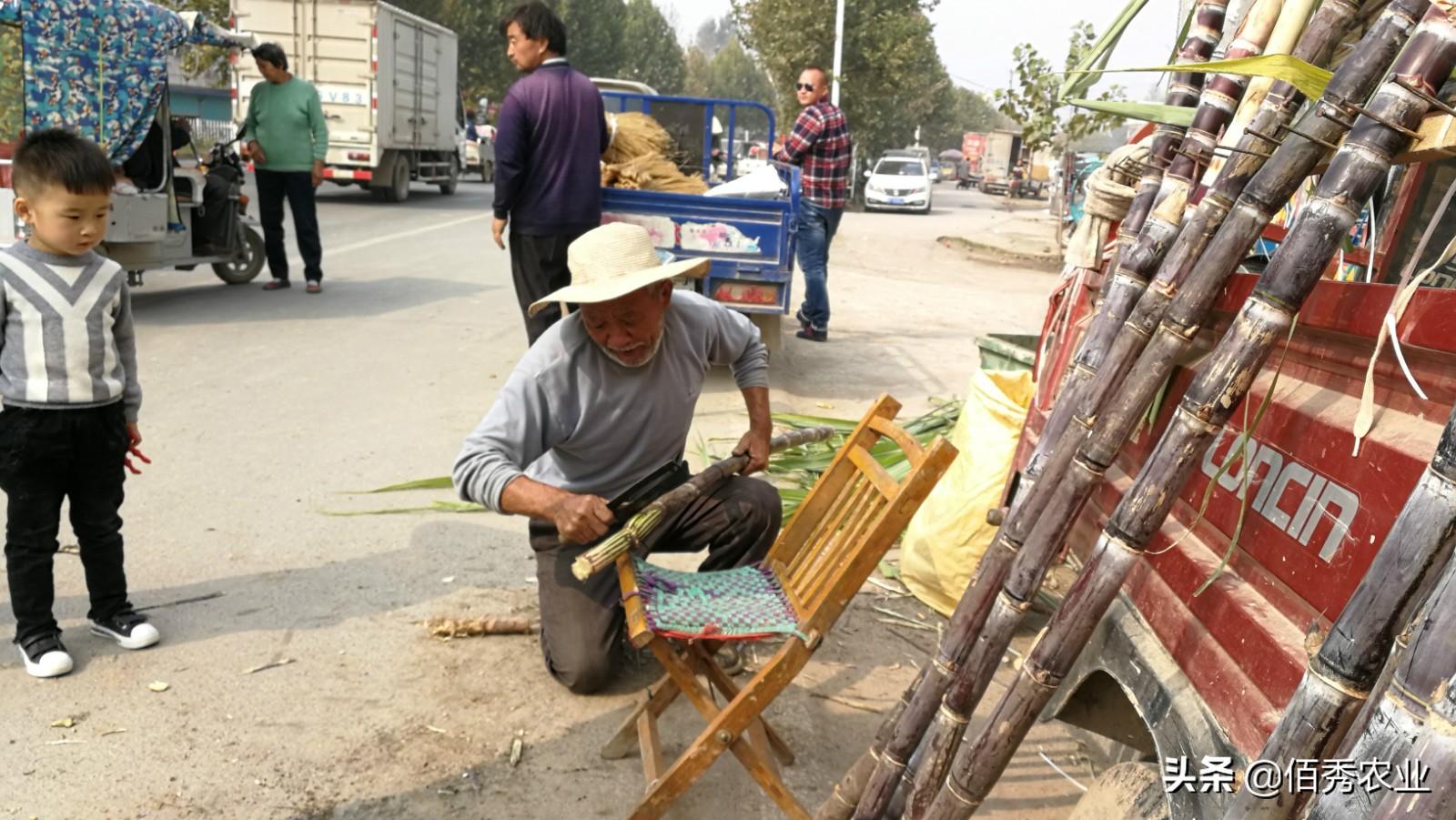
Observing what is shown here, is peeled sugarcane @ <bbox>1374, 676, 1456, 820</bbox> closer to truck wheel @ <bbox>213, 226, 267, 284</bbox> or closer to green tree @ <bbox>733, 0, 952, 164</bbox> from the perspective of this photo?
truck wheel @ <bbox>213, 226, 267, 284</bbox>

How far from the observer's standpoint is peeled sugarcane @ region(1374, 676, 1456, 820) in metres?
1.08

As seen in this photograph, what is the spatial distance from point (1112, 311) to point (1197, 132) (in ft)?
1.38

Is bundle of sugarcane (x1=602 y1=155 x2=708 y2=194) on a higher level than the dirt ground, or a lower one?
higher

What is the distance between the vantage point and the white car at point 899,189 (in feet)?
103

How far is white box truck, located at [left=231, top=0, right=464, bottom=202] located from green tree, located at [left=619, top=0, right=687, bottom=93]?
137ft

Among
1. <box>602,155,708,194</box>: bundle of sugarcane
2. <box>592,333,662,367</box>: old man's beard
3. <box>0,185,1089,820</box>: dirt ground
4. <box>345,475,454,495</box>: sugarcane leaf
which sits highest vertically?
<box>602,155,708,194</box>: bundle of sugarcane

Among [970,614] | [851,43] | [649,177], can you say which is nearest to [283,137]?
[649,177]

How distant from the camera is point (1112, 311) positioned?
7.00 feet

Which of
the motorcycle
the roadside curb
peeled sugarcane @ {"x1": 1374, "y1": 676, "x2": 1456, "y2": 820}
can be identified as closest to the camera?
peeled sugarcane @ {"x1": 1374, "y1": 676, "x2": 1456, "y2": 820}

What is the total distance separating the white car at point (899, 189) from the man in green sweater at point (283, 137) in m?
24.5

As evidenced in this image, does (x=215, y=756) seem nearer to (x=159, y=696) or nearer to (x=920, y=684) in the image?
(x=159, y=696)

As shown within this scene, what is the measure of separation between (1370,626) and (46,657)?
3250 millimetres

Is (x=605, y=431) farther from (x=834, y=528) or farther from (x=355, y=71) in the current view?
(x=355, y=71)

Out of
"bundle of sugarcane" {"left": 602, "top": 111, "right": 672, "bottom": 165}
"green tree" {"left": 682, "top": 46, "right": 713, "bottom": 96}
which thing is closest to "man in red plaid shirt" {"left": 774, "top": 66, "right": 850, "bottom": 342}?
"bundle of sugarcane" {"left": 602, "top": 111, "right": 672, "bottom": 165}
